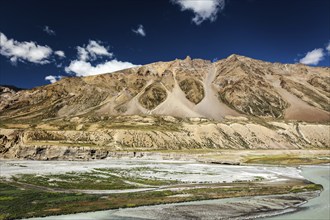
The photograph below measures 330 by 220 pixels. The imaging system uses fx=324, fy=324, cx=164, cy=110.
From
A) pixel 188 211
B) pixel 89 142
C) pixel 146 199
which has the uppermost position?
pixel 89 142

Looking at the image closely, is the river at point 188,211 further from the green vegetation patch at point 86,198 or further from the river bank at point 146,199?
the green vegetation patch at point 86,198

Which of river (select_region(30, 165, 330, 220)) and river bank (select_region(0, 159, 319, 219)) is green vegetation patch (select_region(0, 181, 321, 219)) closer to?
river bank (select_region(0, 159, 319, 219))

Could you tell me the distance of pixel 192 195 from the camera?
153 feet

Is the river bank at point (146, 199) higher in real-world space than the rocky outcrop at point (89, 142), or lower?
lower

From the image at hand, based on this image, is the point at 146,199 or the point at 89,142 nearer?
the point at 146,199

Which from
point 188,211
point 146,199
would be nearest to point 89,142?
point 146,199

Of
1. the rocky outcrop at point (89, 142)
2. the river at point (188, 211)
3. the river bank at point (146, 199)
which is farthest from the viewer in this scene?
the rocky outcrop at point (89, 142)

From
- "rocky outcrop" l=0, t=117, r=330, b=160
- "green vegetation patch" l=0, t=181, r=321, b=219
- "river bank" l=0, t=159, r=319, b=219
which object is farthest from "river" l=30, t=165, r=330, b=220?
"rocky outcrop" l=0, t=117, r=330, b=160

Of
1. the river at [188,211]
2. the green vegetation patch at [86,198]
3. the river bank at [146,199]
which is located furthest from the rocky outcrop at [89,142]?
the river at [188,211]

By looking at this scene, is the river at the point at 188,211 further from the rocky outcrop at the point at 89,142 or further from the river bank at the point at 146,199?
the rocky outcrop at the point at 89,142

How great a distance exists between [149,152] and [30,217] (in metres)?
118

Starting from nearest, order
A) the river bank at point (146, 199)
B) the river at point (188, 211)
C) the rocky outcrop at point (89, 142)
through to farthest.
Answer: the river at point (188, 211)
the river bank at point (146, 199)
the rocky outcrop at point (89, 142)

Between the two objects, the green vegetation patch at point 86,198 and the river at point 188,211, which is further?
the green vegetation patch at point 86,198

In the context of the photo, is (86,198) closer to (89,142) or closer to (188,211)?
(188,211)
